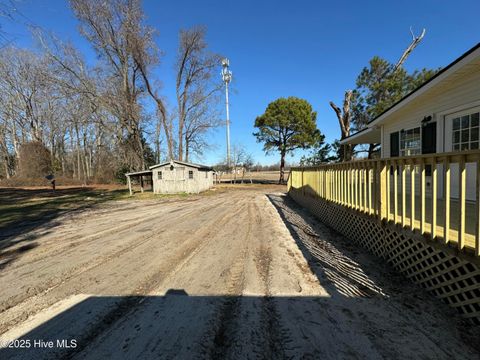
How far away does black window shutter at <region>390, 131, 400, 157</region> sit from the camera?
7.32m

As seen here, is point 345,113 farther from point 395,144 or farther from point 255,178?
point 255,178

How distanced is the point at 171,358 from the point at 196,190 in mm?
17005

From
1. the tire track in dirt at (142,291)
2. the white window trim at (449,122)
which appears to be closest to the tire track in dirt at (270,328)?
the tire track in dirt at (142,291)

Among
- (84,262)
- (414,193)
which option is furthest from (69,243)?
(414,193)

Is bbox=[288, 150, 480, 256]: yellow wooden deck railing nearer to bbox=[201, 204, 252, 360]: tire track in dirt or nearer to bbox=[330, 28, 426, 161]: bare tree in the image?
bbox=[201, 204, 252, 360]: tire track in dirt

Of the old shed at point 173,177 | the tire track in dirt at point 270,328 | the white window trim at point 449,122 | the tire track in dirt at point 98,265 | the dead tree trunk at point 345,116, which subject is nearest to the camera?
the tire track in dirt at point 270,328

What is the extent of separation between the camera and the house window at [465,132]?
4.67 metres

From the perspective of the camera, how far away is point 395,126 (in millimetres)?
7523

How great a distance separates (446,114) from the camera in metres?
5.34

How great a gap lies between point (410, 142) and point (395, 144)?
76cm

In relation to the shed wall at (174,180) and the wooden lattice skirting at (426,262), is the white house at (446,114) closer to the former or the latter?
the wooden lattice skirting at (426,262)

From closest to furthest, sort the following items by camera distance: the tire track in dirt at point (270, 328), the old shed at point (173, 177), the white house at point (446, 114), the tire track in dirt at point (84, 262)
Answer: the tire track in dirt at point (270, 328)
the tire track in dirt at point (84, 262)
the white house at point (446, 114)
the old shed at point (173, 177)

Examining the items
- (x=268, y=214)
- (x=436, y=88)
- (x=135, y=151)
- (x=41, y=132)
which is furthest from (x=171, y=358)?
(x=41, y=132)

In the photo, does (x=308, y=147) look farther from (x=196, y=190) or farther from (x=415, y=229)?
(x=415, y=229)
